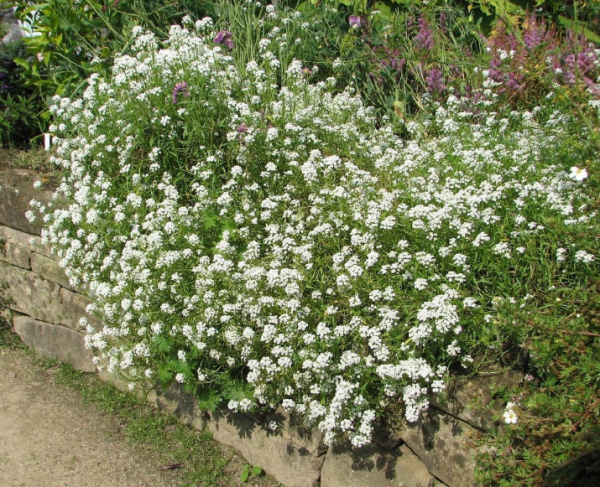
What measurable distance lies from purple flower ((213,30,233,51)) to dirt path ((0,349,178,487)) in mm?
3074

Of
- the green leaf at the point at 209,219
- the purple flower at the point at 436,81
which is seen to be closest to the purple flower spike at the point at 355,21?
the purple flower at the point at 436,81

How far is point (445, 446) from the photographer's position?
3143 mm

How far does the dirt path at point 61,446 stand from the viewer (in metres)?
3.88

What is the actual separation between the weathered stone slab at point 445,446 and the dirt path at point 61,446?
5.12ft

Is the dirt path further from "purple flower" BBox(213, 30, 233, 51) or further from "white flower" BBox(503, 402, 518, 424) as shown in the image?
"purple flower" BBox(213, 30, 233, 51)

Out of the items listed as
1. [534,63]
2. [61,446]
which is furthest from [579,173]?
[61,446]

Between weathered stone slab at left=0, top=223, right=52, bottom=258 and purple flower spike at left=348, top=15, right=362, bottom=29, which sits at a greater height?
purple flower spike at left=348, top=15, right=362, bottom=29

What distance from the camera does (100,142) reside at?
436 cm

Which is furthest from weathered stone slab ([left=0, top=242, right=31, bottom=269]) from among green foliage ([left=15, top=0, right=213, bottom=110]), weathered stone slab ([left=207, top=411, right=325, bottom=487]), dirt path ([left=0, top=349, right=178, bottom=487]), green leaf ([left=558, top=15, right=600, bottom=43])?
green leaf ([left=558, top=15, right=600, bottom=43])

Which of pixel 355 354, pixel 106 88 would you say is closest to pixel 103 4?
pixel 106 88

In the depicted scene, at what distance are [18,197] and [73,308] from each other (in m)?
1.06

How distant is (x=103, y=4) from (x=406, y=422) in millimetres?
4947

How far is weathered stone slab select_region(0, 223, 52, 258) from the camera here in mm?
4961

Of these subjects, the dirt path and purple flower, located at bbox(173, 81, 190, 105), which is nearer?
the dirt path
